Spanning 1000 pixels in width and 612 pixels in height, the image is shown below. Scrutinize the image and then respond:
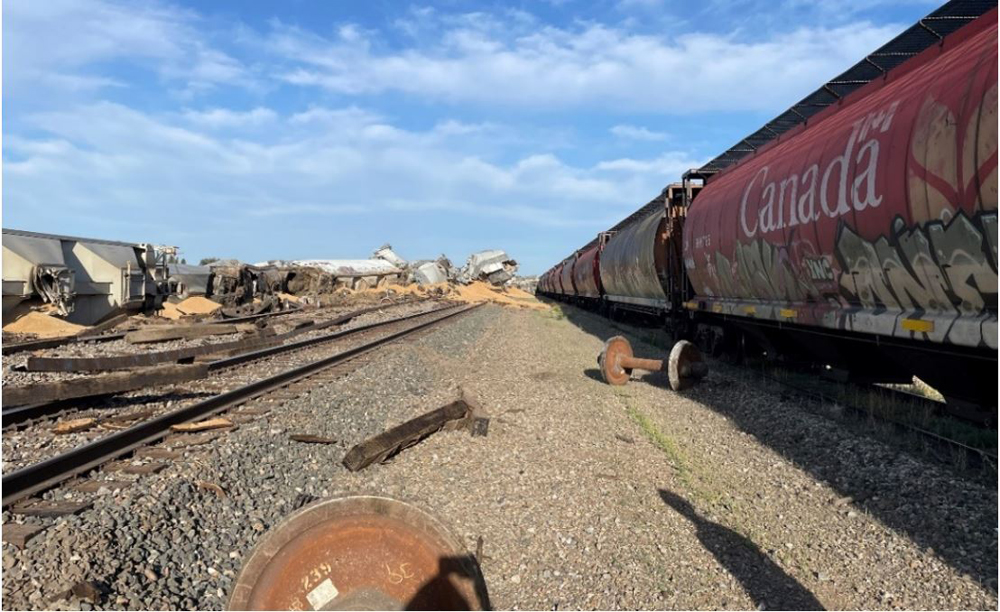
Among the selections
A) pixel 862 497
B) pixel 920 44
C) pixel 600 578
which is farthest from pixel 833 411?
pixel 600 578

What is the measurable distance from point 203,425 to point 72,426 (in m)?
1.27

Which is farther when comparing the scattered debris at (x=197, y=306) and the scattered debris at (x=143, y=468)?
the scattered debris at (x=197, y=306)

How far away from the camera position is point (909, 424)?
7234 millimetres

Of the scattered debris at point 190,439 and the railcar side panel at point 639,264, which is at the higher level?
the railcar side panel at point 639,264

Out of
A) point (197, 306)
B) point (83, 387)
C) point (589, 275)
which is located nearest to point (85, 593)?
point (83, 387)

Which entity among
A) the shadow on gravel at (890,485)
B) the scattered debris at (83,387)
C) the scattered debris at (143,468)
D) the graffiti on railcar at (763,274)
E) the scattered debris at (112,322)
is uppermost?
the graffiti on railcar at (763,274)

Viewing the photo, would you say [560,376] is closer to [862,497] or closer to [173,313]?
[862,497]

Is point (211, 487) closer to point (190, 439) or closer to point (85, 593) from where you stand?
point (190, 439)

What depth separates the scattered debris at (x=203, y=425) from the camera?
21.6 ft

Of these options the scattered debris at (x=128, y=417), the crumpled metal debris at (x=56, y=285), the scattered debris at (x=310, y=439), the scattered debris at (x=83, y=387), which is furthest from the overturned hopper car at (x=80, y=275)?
the scattered debris at (x=310, y=439)

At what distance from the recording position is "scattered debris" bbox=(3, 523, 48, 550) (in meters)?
3.82

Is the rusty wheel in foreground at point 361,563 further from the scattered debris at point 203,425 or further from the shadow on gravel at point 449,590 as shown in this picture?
the scattered debris at point 203,425

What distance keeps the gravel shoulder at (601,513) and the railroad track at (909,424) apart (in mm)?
505

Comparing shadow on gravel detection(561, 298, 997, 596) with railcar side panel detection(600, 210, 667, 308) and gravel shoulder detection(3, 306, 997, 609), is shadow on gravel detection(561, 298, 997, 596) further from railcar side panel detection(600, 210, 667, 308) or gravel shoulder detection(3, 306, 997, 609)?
railcar side panel detection(600, 210, 667, 308)
